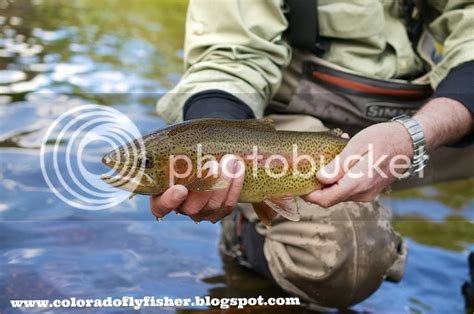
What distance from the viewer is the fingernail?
5.95 ft

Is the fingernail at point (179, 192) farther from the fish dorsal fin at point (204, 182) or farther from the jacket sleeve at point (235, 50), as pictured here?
the jacket sleeve at point (235, 50)

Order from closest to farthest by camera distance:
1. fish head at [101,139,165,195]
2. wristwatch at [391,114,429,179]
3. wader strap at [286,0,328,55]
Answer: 1. fish head at [101,139,165,195]
2. wristwatch at [391,114,429,179]
3. wader strap at [286,0,328,55]

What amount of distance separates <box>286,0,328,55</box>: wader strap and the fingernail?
1011mm

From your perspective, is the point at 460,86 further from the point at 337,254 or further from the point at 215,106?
the point at 215,106

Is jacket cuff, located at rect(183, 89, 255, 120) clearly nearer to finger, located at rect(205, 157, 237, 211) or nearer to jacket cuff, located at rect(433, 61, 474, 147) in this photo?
finger, located at rect(205, 157, 237, 211)

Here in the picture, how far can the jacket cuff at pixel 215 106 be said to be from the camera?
2.25 m

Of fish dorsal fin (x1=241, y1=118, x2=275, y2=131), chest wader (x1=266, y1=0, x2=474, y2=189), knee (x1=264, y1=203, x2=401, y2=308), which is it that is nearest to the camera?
fish dorsal fin (x1=241, y1=118, x2=275, y2=131)

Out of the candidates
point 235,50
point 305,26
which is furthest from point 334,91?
point 235,50

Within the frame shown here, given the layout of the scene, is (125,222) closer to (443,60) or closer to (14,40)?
(443,60)

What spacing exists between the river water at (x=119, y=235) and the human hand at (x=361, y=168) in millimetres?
604

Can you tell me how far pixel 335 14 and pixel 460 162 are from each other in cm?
91

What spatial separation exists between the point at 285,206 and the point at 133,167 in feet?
1.61

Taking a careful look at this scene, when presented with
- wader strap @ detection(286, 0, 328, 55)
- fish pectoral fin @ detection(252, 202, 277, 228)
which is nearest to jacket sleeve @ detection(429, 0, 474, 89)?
wader strap @ detection(286, 0, 328, 55)

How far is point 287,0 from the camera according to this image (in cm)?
256
